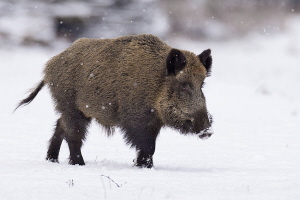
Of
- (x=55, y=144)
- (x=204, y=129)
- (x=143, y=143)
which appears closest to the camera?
(x=204, y=129)

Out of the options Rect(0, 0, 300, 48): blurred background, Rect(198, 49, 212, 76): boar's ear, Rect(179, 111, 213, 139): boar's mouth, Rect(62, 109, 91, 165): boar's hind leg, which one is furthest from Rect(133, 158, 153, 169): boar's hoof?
Rect(0, 0, 300, 48): blurred background

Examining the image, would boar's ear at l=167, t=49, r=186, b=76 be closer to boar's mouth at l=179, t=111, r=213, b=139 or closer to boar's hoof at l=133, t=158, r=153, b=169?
boar's mouth at l=179, t=111, r=213, b=139

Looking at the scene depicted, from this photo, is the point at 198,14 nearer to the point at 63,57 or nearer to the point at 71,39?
the point at 71,39

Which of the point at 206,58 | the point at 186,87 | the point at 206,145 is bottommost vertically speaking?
the point at 206,145

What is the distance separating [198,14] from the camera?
25.5m

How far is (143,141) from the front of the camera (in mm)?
7043

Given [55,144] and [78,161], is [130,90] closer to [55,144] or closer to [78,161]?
[78,161]

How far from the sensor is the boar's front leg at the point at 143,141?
7.03 metres

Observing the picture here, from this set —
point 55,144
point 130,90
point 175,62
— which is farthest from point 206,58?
point 55,144

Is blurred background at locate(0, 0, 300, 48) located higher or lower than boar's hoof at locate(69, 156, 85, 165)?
higher

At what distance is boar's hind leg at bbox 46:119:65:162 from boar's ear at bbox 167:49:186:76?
208 centimetres

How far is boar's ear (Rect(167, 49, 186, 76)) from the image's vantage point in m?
6.88

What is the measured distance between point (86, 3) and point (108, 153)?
16.3 metres

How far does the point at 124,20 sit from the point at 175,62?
1737 centimetres
